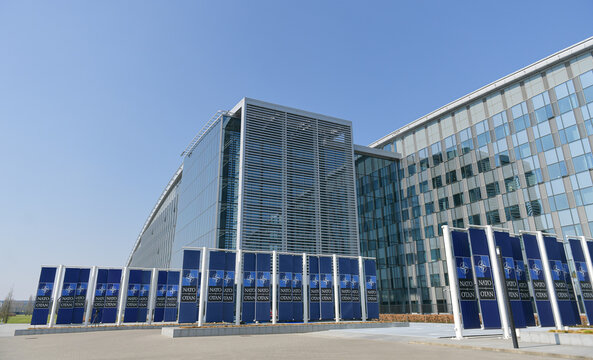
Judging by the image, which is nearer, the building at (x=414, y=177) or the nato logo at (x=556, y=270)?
the nato logo at (x=556, y=270)

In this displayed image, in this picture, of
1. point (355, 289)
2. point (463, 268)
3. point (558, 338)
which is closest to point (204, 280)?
point (355, 289)

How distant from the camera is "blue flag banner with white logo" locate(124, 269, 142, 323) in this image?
115ft

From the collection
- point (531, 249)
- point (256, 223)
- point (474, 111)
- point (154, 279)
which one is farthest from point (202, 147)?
point (531, 249)

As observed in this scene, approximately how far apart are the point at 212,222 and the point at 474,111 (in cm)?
3604

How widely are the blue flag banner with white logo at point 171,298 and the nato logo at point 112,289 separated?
442cm

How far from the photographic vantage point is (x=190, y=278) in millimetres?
26062

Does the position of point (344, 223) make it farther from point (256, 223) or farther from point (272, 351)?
point (272, 351)

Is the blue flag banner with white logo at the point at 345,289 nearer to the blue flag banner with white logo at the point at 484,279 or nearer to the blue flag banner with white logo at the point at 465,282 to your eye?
the blue flag banner with white logo at the point at 465,282

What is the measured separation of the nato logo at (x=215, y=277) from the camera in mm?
26194

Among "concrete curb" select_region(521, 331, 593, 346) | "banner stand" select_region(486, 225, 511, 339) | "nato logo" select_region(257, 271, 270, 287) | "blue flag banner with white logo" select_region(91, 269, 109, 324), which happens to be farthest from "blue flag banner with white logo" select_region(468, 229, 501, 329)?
"blue flag banner with white logo" select_region(91, 269, 109, 324)

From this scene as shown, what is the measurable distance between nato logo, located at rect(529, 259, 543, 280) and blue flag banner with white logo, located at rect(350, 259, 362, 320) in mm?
12501

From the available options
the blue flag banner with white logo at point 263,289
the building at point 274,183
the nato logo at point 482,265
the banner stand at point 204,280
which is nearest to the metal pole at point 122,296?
the building at point 274,183

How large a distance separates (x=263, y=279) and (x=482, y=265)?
1457 cm

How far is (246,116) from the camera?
43.8m
